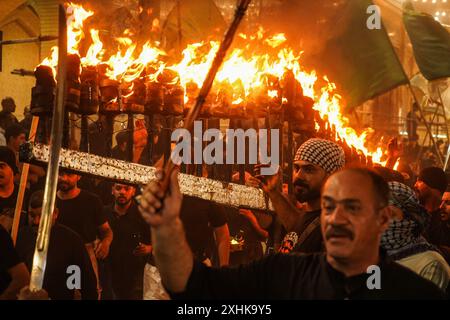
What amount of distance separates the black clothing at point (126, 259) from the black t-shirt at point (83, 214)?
36cm

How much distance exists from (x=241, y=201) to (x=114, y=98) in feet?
4.43

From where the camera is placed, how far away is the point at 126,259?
761 cm

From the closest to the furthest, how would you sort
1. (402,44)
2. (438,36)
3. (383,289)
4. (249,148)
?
(383,289) → (249,148) → (438,36) → (402,44)

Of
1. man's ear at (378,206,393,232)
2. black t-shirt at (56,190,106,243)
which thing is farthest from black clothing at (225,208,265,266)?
man's ear at (378,206,393,232)

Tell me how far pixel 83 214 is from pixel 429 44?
792 centimetres

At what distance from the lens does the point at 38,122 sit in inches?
205

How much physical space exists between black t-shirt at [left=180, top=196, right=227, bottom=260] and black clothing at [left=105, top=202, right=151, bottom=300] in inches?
26.4

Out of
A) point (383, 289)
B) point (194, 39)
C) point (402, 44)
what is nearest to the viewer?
point (383, 289)

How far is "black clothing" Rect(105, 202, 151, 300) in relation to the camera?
24.9 feet

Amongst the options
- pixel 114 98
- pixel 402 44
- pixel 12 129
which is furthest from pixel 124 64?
pixel 402 44

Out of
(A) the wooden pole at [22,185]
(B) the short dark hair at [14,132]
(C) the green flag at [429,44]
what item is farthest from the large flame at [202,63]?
(C) the green flag at [429,44]

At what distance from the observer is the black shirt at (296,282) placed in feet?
10.2
